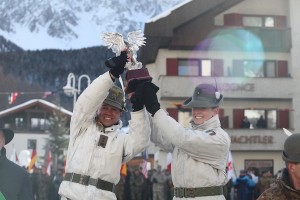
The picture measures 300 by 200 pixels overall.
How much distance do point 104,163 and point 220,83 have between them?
2685 cm

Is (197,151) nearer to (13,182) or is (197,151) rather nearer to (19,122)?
(13,182)

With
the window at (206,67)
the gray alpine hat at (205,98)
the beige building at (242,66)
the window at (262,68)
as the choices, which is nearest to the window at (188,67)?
the beige building at (242,66)

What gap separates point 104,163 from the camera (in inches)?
197

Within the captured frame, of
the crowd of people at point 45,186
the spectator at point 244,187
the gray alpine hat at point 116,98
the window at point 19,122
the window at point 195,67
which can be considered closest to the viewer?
the gray alpine hat at point 116,98

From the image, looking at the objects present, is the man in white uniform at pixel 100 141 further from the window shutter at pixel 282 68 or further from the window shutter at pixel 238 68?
the window shutter at pixel 282 68

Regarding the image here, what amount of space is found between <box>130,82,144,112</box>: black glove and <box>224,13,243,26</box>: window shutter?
91.4ft

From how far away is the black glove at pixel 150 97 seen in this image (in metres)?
5.00

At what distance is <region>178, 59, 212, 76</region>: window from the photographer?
3164 centimetres

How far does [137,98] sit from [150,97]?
12 cm

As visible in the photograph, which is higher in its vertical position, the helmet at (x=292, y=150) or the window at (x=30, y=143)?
the helmet at (x=292, y=150)

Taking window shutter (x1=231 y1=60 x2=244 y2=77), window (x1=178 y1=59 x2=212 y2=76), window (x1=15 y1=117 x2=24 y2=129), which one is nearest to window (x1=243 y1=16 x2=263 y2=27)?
window shutter (x1=231 y1=60 x2=244 y2=77)

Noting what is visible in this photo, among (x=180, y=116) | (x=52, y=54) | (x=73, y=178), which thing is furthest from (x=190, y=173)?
(x=52, y=54)

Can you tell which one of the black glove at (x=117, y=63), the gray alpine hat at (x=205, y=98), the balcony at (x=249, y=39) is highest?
the balcony at (x=249, y=39)

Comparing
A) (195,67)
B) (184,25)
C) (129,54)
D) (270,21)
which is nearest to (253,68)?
(270,21)
